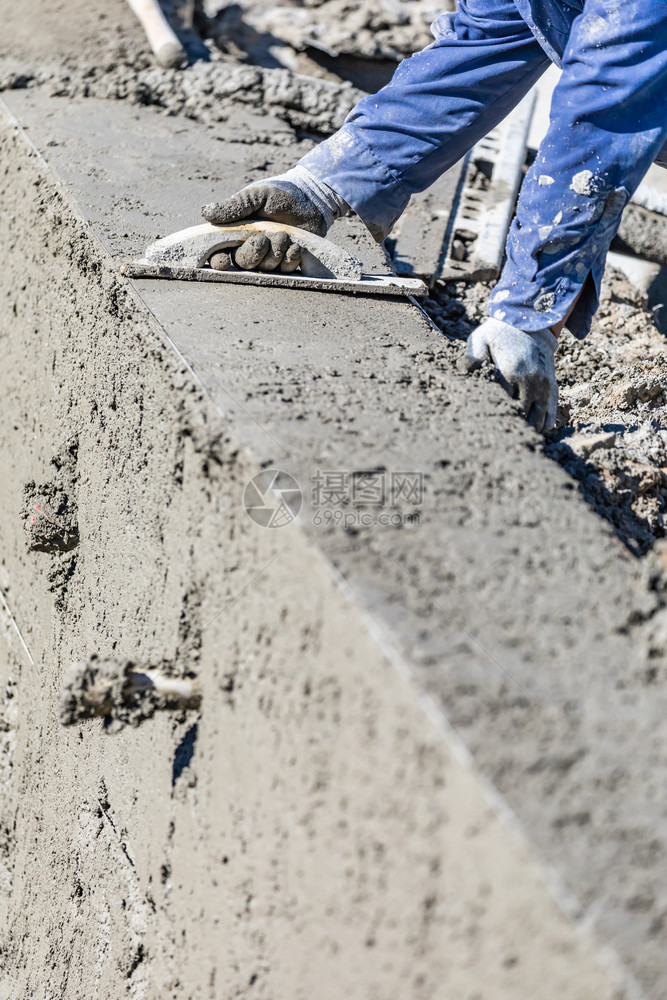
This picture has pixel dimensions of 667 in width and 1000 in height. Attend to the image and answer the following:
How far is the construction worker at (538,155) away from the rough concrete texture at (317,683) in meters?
0.22

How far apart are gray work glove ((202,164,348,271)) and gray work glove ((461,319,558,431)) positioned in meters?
0.61

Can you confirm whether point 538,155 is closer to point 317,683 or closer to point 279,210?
point 279,210

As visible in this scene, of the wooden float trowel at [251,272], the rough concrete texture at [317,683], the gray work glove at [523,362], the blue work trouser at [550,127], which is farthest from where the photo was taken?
the wooden float trowel at [251,272]

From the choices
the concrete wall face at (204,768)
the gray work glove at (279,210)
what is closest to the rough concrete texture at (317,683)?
the concrete wall face at (204,768)

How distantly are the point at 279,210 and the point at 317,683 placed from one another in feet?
5.30

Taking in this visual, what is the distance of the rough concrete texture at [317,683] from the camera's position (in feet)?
3.17

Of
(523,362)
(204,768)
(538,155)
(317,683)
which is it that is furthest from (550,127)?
(204,768)

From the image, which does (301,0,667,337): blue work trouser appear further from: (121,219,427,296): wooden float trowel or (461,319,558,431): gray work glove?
(121,219,427,296): wooden float trowel

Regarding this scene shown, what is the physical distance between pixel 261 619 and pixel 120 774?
77 cm

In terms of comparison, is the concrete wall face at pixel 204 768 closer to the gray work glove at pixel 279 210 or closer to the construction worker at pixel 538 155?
the gray work glove at pixel 279 210

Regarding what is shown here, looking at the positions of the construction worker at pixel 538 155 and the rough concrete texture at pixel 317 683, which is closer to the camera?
the rough concrete texture at pixel 317 683

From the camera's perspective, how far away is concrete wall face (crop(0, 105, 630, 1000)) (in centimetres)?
98

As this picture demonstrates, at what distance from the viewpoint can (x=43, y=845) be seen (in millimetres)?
2291

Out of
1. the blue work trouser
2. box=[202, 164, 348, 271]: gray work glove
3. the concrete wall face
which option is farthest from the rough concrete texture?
the blue work trouser
